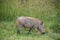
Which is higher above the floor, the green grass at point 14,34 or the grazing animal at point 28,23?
the grazing animal at point 28,23

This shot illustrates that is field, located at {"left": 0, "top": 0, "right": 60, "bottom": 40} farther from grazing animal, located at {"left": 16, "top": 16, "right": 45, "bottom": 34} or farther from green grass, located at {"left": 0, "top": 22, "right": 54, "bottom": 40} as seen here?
grazing animal, located at {"left": 16, "top": 16, "right": 45, "bottom": 34}

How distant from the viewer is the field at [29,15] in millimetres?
9250

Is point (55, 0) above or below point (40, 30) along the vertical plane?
above

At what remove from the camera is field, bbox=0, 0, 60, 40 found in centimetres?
925

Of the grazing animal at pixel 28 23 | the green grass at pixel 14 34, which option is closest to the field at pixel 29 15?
the green grass at pixel 14 34

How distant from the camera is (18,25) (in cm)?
945

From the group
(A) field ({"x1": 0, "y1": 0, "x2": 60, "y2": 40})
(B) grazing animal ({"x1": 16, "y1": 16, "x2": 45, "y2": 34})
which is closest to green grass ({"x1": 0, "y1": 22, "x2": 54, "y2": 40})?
(A) field ({"x1": 0, "y1": 0, "x2": 60, "y2": 40})

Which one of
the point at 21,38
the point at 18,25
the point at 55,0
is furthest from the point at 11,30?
the point at 55,0

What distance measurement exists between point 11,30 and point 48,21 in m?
1.76

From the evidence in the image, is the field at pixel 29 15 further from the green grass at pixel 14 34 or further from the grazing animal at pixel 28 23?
the grazing animal at pixel 28 23

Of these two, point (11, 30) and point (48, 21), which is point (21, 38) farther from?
point (48, 21)

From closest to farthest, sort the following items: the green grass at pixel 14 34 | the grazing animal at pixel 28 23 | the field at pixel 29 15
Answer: the green grass at pixel 14 34
the field at pixel 29 15
the grazing animal at pixel 28 23

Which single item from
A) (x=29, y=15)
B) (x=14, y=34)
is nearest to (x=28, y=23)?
(x=14, y=34)

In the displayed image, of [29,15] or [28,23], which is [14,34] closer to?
[28,23]
